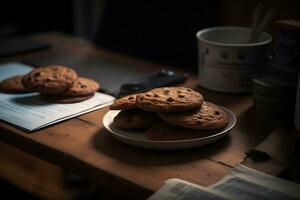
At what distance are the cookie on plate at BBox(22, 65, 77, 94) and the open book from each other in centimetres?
36

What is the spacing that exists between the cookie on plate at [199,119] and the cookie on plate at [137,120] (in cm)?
3

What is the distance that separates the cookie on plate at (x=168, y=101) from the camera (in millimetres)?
762

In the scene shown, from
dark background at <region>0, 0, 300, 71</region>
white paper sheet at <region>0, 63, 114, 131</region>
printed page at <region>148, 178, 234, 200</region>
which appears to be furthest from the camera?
dark background at <region>0, 0, 300, 71</region>

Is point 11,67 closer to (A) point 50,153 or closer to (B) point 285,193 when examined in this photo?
(A) point 50,153

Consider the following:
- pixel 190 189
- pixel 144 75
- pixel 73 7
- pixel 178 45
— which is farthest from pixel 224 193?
pixel 73 7

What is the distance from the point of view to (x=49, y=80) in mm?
957

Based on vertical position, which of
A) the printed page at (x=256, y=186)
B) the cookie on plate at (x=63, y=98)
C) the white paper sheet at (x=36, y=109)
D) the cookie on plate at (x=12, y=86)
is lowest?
the printed page at (x=256, y=186)

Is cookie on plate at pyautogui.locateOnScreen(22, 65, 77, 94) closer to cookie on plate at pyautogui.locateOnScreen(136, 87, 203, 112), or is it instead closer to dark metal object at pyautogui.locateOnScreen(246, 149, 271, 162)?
cookie on plate at pyautogui.locateOnScreen(136, 87, 203, 112)

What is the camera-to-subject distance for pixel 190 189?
0.66 m

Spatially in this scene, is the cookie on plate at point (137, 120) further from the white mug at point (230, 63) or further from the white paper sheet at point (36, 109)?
the white mug at point (230, 63)

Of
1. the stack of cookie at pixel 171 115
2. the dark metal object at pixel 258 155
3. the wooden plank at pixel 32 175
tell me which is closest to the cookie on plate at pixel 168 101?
the stack of cookie at pixel 171 115

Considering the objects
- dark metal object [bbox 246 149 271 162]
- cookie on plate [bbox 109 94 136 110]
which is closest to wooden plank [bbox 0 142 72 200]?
cookie on plate [bbox 109 94 136 110]

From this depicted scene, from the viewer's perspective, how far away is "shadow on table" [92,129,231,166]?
0.76 meters

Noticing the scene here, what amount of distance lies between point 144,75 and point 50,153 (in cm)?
40
